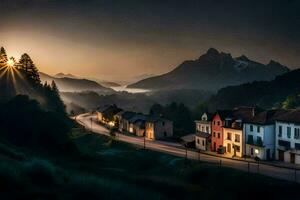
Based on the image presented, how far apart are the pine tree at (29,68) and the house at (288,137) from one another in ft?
265

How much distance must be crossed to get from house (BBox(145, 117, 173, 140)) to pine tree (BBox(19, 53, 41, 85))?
40062 mm

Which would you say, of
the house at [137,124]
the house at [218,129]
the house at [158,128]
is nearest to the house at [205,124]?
the house at [218,129]

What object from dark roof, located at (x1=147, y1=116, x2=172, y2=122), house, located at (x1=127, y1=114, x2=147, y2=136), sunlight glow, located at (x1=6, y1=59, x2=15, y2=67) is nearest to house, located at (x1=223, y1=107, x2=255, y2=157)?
dark roof, located at (x1=147, y1=116, x2=172, y2=122)

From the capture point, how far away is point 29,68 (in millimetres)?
130375


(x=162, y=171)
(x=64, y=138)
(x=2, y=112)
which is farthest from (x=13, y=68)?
(x=162, y=171)

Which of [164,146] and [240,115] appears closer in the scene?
[240,115]

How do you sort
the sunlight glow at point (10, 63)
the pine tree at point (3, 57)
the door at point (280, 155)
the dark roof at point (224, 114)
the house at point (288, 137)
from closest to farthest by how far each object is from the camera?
the house at point (288, 137), the door at point (280, 155), the dark roof at point (224, 114), the pine tree at point (3, 57), the sunlight glow at point (10, 63)

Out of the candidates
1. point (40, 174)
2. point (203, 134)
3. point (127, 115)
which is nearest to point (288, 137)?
point (203, 134)

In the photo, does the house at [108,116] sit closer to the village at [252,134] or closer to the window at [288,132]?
the village at [252,134]

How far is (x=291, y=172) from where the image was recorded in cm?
6044

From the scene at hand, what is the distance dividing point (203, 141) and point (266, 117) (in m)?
17.3

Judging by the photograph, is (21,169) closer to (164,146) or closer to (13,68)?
(164,146)

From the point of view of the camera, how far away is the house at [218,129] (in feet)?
281

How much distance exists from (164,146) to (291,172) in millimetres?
37821
